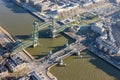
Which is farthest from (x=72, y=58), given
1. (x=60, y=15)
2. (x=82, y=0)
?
(x=82, y=0)

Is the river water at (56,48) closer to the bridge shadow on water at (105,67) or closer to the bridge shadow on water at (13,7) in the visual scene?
the bridge shadow on water at (105,67)

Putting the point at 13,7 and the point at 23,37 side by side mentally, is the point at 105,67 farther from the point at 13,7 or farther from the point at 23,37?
the point at 13,7

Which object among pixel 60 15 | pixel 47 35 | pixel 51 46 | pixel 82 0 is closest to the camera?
pixel 51 46

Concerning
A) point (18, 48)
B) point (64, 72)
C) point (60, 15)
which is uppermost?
point (60, 15)

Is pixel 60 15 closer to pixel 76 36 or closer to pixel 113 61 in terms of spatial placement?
pixel 76 36

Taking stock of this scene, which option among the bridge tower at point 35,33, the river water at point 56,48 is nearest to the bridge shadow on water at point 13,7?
the river water at point 56,48

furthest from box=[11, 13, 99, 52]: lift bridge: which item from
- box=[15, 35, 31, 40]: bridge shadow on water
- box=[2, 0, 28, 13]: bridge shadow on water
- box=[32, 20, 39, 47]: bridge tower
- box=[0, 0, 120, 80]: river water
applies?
box=[2, 0, 28, 13]: bridge shadow on water

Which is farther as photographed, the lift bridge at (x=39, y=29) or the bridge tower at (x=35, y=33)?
the bridge tower at (x=35, y=33)
